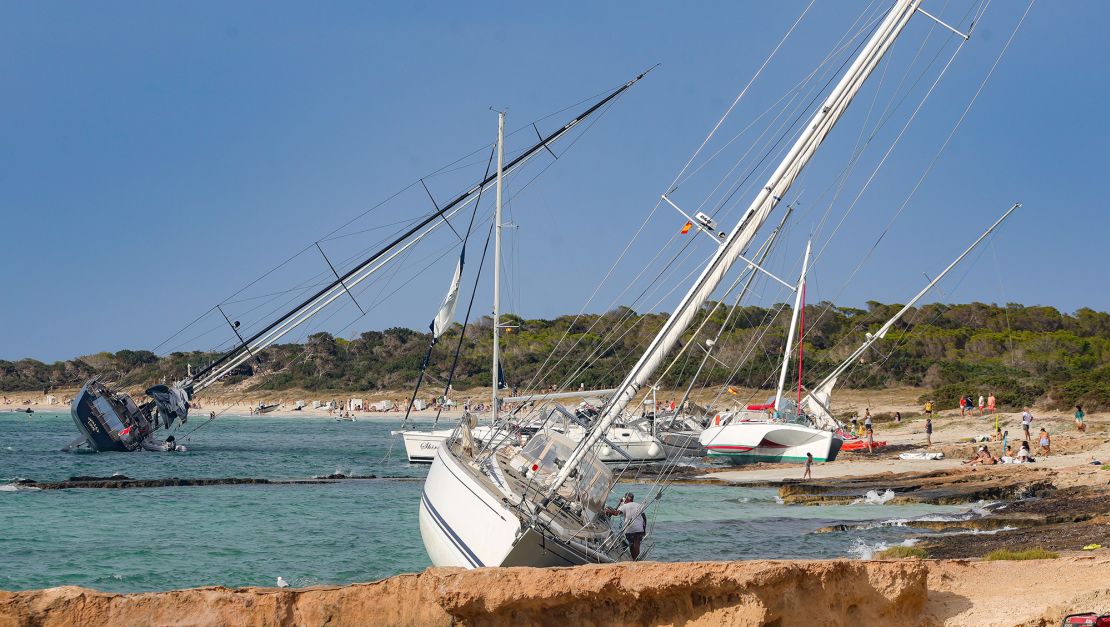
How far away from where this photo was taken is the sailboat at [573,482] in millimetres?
12570

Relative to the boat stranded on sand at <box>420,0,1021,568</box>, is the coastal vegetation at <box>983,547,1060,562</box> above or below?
below

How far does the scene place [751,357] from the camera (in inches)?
2616

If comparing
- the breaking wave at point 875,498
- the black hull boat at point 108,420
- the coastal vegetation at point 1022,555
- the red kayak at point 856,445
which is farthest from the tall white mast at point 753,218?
the black hull boat at point 108,420

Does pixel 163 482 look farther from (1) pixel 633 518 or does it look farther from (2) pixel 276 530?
(1) pixel 633 518

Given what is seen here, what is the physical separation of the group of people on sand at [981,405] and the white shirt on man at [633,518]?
3837 centimetres

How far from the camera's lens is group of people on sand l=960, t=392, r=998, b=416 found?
47.4 m

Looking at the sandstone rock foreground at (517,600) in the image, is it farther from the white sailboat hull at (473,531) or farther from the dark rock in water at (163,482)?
the dark rock in water at (163,482)

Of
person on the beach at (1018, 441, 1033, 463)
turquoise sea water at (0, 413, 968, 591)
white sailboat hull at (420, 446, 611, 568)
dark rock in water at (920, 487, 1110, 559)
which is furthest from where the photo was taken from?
person on the beach at (1018, 441, 1033, 463)

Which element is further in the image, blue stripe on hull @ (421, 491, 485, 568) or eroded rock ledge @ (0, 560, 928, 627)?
blue stripe on hull @ (421, 491, 485, 568)

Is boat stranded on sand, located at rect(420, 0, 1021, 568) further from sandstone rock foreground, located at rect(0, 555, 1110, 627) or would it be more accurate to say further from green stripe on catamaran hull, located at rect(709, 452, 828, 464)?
green stripe on catamaran hull, located at rect(709, 452, 828, 464)

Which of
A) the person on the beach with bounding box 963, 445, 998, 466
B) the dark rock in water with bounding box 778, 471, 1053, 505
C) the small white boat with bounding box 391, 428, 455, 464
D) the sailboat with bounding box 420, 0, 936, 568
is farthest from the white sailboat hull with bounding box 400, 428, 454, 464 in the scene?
the sailboat with bounding box 420, 0, 936, 568

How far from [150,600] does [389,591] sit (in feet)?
6.46

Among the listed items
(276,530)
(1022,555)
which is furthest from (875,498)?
(276,530)

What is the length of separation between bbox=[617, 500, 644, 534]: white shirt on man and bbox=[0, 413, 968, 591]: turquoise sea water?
249cm
